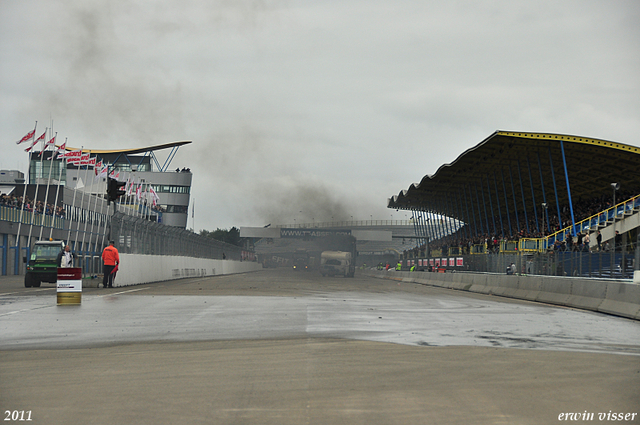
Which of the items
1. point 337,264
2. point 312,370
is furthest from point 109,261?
point 337,264

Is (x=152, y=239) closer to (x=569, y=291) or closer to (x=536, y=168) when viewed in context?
(x=569, y=291)

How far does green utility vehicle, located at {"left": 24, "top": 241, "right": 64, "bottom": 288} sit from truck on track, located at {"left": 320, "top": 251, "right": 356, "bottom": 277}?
43.3m

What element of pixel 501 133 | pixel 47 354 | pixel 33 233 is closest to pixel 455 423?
pixel 47 354

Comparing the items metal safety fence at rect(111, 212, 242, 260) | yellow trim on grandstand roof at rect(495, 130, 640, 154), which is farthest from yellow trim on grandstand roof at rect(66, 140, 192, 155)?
yellow trim on grandstand roof at rect(495, 130, 640, 154)

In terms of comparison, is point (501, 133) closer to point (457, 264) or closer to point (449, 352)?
point (457, 264)

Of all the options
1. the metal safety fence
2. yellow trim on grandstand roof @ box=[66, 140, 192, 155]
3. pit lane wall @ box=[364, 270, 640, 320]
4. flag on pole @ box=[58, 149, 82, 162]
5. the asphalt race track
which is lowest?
the asphalt race track

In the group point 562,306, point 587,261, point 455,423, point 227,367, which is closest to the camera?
point 455,423

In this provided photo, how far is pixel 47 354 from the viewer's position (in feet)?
29.7

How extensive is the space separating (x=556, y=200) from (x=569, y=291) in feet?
90.6

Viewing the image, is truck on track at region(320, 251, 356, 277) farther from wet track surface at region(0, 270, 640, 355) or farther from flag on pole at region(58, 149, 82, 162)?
wet track surface at region(0, 270, 640, 355)

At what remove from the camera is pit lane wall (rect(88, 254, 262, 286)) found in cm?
3183

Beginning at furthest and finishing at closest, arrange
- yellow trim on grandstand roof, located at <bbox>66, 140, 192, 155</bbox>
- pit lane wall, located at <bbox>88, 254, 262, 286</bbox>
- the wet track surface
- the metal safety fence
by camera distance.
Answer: yellow trim on grandstand roof, located at <bbox>66, 140, 192, 155</bbox> < pit lane wall, located at <bbox>88, 254, 262, 286</bbox> < the metal safety fence < the wet track surface

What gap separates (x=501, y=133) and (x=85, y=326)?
37326 millimetres

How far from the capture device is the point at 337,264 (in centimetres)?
7331
